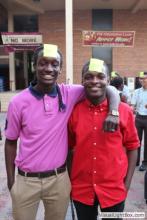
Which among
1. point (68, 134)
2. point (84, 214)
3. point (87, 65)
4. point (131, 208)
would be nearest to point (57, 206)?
point (84, 214)

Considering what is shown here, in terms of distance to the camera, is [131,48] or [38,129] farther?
[131,48]

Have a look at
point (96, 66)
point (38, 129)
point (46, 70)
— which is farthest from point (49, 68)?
point (38, 129)

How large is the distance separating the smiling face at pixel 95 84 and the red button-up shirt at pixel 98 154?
0.07 metres

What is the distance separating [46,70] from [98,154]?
67 cm

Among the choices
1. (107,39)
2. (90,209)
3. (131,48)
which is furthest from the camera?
(131,48)

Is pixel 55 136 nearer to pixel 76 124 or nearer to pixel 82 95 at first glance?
pixel 76 124

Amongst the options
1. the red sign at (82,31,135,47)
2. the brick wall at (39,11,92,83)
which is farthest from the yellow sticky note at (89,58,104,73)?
the brick wall at (39,11,92,83)

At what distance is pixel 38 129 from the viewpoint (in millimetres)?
2555

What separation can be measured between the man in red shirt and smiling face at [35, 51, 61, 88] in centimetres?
21

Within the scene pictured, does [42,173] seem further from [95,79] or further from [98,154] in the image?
[95,79]

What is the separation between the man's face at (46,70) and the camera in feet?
8.41

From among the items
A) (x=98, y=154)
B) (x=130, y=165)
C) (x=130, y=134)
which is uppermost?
(x=130, y=134)

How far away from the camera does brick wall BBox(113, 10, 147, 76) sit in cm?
1850

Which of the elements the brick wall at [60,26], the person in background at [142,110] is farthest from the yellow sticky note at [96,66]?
the brick wall at [60,26]
